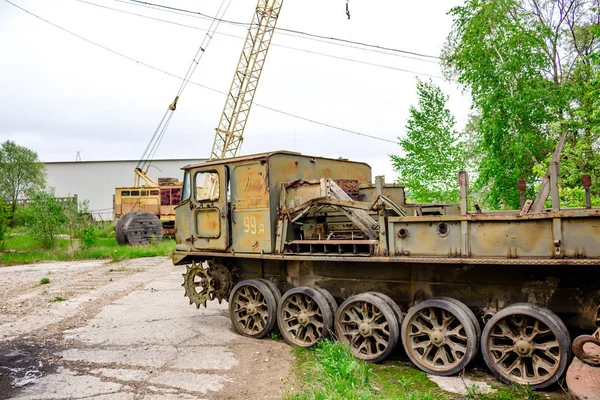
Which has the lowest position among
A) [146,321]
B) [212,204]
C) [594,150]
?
[146,321]

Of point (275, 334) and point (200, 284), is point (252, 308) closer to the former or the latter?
point (275, 334)

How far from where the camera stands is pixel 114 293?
1206 centimetres

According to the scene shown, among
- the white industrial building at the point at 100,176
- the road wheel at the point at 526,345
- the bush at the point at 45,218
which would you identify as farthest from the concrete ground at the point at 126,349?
the white industrial building at the point at 100,176

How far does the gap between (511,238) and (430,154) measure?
424 inches

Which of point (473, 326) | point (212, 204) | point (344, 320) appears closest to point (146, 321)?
point (212, 204)

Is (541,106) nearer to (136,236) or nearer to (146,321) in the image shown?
(146,321)

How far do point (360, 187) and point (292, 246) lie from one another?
1.84m

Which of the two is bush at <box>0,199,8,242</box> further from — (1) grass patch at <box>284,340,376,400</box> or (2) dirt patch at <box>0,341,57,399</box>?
(1) grass patch at <box>284,340,376,400</box>

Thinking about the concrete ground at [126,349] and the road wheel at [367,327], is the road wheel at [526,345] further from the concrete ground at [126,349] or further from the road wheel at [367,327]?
the concrete ground at [126,349]

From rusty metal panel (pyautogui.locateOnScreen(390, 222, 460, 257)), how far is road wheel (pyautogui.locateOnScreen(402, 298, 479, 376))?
61 centimetres

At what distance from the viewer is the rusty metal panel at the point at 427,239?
19.0 ft

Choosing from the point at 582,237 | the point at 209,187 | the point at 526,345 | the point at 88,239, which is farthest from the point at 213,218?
the point at 209,187

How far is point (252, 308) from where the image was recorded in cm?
787

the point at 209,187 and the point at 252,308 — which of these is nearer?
the point at 252,308
